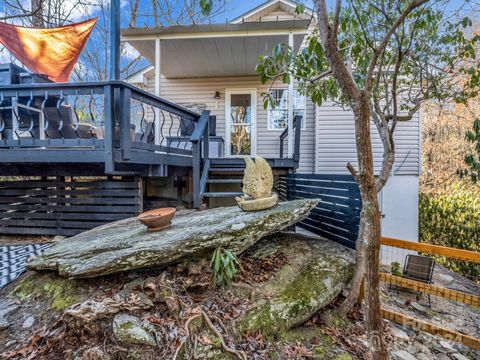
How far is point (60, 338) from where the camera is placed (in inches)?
78.6

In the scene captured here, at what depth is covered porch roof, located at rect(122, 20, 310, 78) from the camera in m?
5.21

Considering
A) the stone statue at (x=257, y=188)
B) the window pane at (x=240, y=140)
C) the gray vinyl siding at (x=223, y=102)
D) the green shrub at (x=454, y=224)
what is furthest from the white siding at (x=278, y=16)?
the green shrub at (x=454, y=224)

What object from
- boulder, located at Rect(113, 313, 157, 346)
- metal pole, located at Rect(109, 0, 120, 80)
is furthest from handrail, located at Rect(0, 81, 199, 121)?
boulder, located at Rect(113, 313, 157, 346)

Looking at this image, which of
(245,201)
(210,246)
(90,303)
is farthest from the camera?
(245,201)

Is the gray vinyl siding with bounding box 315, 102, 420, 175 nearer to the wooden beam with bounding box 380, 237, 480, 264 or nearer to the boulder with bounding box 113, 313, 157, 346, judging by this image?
the wooden beam with bounding box 380, 237, 480, 264

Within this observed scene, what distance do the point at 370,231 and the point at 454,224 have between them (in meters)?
7.83

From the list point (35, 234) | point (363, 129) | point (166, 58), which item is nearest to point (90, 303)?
point (363, 129)

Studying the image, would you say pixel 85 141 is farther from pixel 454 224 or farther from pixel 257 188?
pixel 454 224

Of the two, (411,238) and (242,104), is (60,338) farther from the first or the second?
(411,238)

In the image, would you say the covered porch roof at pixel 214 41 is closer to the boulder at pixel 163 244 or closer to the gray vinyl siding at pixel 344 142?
the gray vinyl siding at pixel 344 142

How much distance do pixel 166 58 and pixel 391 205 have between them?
7285mm

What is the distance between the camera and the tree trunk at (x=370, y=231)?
5.46ft

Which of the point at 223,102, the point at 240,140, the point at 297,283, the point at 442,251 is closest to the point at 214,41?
the point at 223,102

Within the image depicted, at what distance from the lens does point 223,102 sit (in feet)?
25.3
